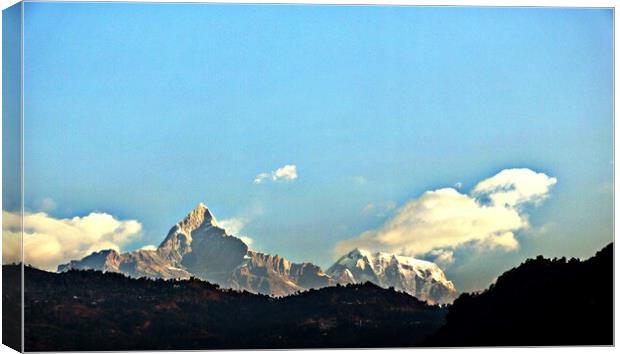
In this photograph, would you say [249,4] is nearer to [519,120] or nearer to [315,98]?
[315,98]

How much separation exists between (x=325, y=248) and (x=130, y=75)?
1.90 m

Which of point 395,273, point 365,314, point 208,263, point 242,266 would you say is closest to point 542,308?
point 395,273

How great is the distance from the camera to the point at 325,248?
1045cm

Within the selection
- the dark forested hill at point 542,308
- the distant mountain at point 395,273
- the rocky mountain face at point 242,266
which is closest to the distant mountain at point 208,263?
the rocky mountain face at point 242,266

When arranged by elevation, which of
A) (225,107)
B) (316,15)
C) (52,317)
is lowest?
(52,317)

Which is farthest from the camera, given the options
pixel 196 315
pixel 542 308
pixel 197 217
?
pixel 542 308

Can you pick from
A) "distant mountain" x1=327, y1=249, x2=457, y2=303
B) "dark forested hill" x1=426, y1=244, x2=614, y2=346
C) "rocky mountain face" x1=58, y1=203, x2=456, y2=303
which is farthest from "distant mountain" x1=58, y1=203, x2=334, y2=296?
"dark forested hill" x1=426, y1=244, x2=614, y2=346

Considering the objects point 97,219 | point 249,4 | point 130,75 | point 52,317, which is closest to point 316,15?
point 249,4

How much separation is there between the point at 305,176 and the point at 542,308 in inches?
79.8

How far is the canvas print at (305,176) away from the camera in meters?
10.2

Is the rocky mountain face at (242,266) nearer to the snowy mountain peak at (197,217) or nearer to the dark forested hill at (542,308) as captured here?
the snowy mountain peak at (197,217)

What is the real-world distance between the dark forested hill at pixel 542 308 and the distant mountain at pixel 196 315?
246mm

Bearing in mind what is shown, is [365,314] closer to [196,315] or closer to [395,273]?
[395,273]

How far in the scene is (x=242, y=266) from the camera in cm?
1045
